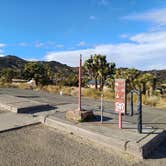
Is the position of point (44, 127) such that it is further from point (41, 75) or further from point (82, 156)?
point (41, 75)

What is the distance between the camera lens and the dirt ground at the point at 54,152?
5.02 m

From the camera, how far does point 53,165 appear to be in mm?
4863

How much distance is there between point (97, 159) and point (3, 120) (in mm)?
3985

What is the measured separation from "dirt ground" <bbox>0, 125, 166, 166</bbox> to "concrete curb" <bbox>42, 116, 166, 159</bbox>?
0.15 meters

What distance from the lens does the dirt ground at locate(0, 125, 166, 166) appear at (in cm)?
502

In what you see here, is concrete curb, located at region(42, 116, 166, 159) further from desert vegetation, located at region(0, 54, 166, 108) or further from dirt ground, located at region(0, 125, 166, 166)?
desert vegetation, located at region(0, 54, 166, 108)

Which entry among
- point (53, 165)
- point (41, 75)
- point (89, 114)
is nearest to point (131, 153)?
point (53, 165)

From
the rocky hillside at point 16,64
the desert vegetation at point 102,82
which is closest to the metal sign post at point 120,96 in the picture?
the desert vegetation at point 102,82

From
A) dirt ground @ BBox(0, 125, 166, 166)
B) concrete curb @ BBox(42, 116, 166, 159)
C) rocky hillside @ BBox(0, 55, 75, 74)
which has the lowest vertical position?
dirt ground @ BBox(0, 125, 166, 166)

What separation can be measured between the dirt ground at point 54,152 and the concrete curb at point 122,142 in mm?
153

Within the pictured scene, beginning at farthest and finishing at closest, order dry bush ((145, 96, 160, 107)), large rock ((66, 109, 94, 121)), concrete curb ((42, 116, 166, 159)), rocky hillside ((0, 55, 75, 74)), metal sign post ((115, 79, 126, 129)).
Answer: rocky hillside ((0, 55, 75, 74)) < dry bush ((145, 96, 160, 107)) < large rock ((66, 109, 94, 121)) < metal sign post ((115, 79, 126, 129)) < concrete curb ((42, 116, 166, 159))

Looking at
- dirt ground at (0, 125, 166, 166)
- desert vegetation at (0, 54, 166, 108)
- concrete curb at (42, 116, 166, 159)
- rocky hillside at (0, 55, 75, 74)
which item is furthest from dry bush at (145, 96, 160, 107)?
rocky hillside at (0, 55, 75, 74)

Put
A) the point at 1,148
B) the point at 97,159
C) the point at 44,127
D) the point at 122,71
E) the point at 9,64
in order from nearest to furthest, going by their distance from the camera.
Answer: the point at 97,159 → the point at 1,148 → the point at 44,127 → the point at 122,71 → the point at 9,64

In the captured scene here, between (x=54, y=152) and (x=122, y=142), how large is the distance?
1.42 m
